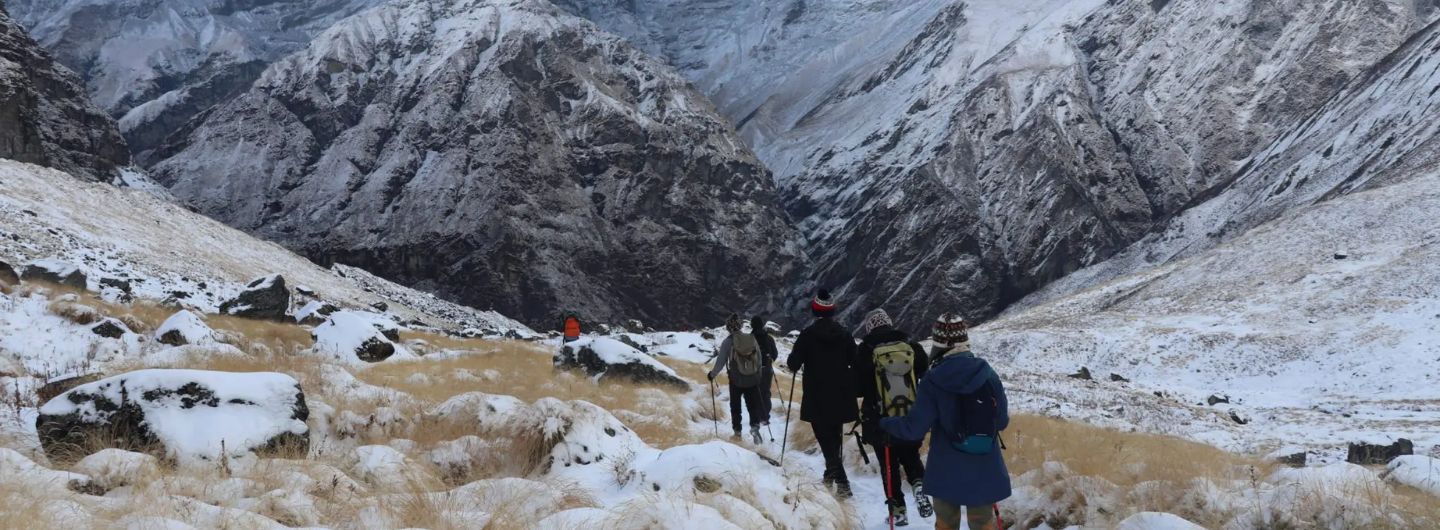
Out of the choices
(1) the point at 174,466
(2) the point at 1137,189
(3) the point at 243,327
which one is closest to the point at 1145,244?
(2) the point at 1137,189

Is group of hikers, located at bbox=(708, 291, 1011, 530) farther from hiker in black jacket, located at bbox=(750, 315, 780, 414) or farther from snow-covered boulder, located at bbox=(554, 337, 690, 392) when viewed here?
snow-covered boulder, located at bbox=(554, 337, 690, 392)

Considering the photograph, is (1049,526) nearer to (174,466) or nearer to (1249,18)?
(174,466)

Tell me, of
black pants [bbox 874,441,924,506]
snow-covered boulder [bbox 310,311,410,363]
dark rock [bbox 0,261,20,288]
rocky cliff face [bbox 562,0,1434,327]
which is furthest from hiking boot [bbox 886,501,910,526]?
rocky cliff face [bbox 562,0,1434,327]

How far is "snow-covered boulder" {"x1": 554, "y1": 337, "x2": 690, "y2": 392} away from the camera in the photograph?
57.6ft

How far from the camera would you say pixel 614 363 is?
18047 millimetres

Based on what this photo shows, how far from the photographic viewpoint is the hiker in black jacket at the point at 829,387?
8227 millimetres

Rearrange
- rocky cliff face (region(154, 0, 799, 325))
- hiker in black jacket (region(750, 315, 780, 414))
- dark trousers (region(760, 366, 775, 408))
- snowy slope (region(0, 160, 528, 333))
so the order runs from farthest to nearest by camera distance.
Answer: rocky cliff face (region(154, 0, 799, 325)) < snowy slope (region(0, 160, 528, 333)) < dark trousers (region(760, 366, 775, 408)) < hiker in black jacket (region(750, 315, 780, 414))

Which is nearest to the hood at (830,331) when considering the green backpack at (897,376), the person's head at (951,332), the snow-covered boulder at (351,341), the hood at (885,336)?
the hood at (885,336)

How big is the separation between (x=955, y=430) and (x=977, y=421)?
172 mm

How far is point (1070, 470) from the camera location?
Result: 307 inches

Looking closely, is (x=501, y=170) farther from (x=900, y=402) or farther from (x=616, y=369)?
(x=900, y=402)

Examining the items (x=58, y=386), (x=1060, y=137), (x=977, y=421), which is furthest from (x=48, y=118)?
(x=1060, y=137)

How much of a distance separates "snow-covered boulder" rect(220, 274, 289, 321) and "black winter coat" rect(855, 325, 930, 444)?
81.2ft

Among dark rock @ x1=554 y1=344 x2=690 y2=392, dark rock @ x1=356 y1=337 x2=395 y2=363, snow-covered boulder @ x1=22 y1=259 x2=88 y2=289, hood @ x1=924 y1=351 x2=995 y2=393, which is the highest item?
hood @ x1=924 y1=351 x2=995 y2=393
